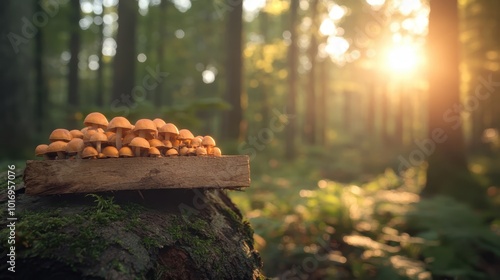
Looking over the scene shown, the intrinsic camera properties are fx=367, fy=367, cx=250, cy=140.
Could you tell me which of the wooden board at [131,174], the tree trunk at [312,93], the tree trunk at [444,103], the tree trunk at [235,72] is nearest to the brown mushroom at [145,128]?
the wooden board at [131,174]

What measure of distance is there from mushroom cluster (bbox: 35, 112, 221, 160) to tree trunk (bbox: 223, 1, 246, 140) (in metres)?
10.3

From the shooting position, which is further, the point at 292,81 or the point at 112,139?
the point at 292,81

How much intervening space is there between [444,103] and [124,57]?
8.69 m

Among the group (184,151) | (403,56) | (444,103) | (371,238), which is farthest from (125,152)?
(403,56)

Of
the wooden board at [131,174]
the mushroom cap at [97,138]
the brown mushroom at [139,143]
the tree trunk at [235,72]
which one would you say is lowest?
the wooden board at [131,174]

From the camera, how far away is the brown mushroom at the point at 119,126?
255 cm

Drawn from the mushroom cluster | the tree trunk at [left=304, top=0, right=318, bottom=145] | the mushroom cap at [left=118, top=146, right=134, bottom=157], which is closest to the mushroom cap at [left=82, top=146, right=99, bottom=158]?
the mushroom cluster

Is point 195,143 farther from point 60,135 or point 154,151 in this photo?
point 60,135

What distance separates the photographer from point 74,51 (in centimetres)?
2053

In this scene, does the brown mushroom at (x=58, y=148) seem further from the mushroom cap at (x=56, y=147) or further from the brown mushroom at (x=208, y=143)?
the brown mushroom at (x=208, y=143)

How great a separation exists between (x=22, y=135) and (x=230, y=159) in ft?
27.3

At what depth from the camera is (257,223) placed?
5.62 metres

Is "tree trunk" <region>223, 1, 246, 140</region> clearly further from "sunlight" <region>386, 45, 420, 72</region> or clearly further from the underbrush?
"sunlight" <region>386, 45, 420, 72</region>

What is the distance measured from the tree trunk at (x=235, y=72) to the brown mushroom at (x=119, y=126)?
34.3 ft
